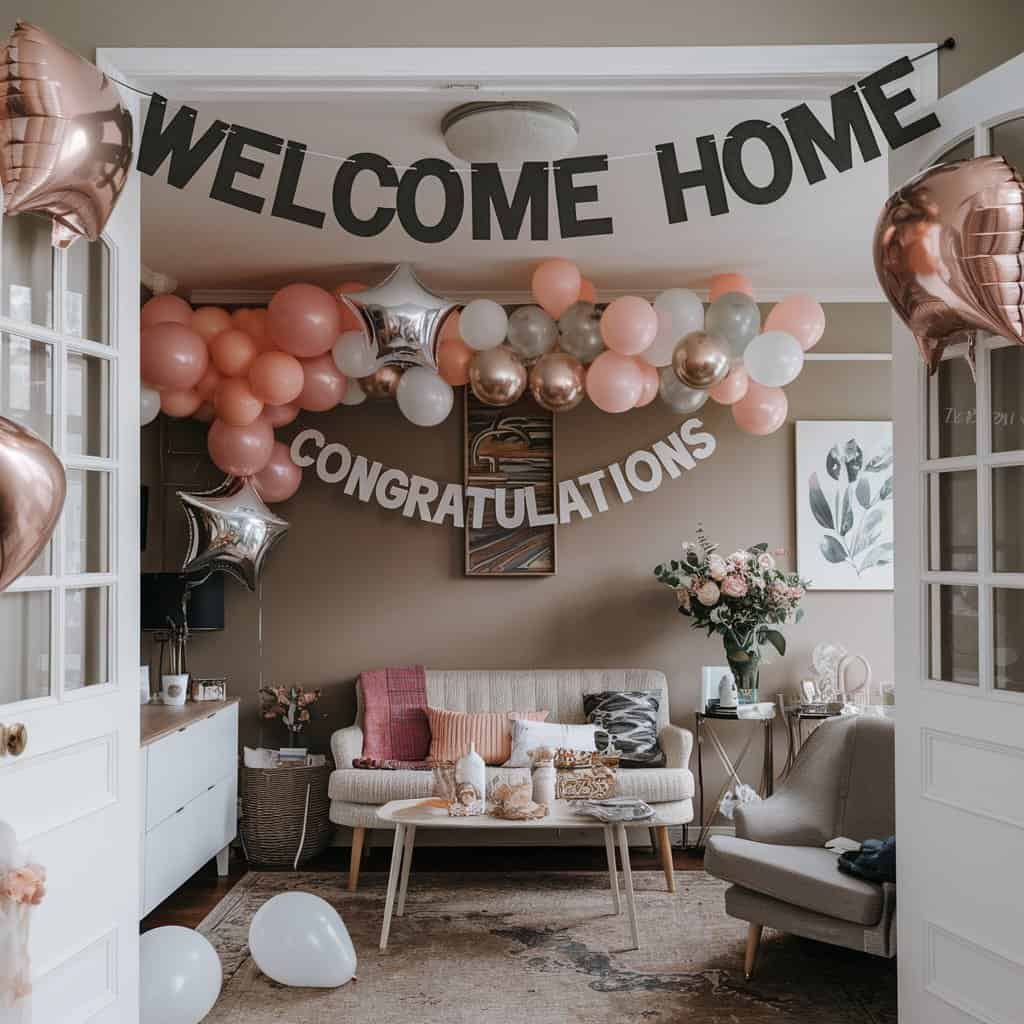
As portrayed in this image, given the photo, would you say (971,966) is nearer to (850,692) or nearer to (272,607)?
(850,692)

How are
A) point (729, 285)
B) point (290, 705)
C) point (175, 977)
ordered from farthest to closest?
point (290, 705) < point (729, 285) < point (175, 977)

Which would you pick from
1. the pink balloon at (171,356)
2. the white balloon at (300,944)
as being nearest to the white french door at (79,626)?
the white balloon at (300,944)

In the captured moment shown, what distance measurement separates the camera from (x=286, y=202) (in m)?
2.46

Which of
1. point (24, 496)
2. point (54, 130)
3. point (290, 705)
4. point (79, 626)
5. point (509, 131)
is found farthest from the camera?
point (290, 705)

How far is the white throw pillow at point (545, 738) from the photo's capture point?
16.3 feet

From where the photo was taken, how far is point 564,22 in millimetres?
2559

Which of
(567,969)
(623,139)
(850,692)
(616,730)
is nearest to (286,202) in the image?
(623,139)

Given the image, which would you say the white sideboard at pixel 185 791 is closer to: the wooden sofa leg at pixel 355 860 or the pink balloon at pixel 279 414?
the wooden sofa leg at pixel 355 860

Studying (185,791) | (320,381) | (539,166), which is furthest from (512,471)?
(539,166)

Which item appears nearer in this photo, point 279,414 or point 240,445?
point 240,445

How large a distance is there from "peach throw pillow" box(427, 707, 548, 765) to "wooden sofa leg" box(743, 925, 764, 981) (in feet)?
5.65

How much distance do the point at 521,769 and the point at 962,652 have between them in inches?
110

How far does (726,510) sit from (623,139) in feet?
7.85

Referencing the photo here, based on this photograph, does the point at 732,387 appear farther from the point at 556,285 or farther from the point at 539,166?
the point at 539,166
